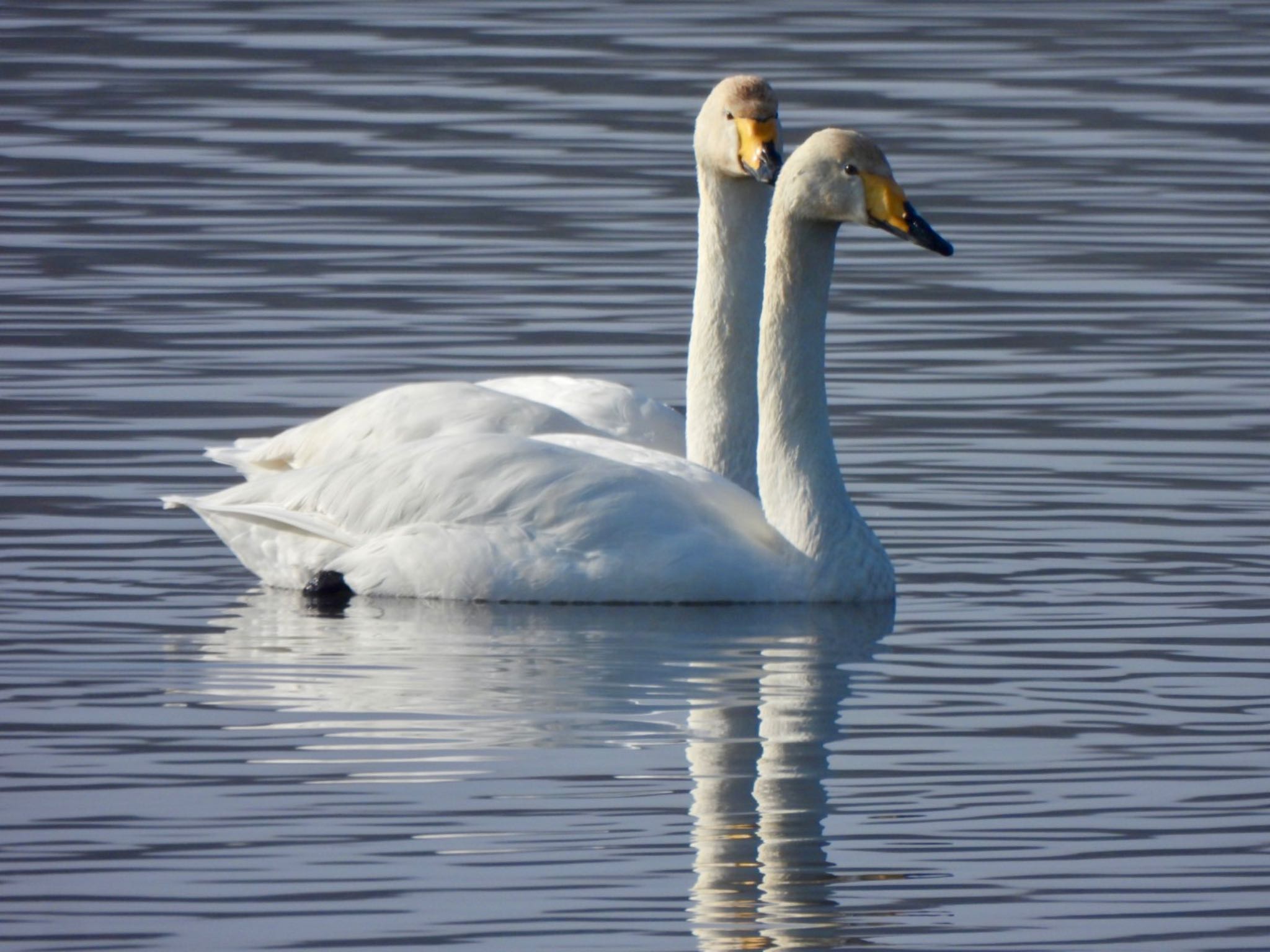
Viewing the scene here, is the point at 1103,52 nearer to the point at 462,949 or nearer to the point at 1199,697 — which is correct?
the point at 1199,697

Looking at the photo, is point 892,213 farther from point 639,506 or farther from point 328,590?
point 328,590

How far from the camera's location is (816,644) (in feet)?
30.3

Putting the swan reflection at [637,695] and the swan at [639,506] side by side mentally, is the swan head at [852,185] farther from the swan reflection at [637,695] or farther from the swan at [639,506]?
the swan reflection at [637,695]

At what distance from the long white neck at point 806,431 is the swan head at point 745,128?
0.74m

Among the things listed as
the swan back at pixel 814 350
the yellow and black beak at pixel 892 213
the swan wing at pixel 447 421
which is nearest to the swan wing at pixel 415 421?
the swan wing at pixel 447 421

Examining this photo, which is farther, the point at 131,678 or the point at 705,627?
the point at 705,627

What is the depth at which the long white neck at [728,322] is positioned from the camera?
36.2ft

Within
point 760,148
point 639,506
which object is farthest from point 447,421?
point 760,148

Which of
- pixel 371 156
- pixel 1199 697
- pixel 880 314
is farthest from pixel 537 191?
pixel 1199 697

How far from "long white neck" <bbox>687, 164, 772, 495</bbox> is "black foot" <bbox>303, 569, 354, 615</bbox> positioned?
5.05 ft

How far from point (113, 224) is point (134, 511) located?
277 inches

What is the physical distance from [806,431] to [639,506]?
73 centimetres

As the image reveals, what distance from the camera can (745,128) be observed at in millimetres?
10883

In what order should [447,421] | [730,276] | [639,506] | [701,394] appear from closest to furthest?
1. [639,506]
2. [447,421]
3. [701,394]
4. [730,276]
